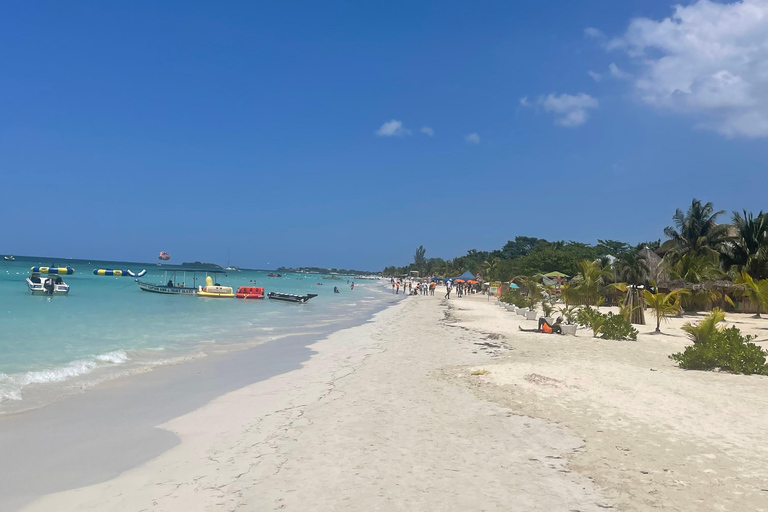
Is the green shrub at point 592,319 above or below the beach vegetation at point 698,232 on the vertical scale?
below

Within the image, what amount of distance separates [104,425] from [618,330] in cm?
1185

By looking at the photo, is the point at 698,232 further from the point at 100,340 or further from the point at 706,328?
the point at 100,340

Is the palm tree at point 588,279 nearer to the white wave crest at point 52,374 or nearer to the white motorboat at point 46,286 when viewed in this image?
the white wave crest at point 52,374

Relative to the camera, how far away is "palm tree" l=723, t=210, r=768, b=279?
22.4m

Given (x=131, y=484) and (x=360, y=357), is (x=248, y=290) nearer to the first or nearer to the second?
(x=360, y=357)

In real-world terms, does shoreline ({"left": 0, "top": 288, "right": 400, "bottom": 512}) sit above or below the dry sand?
below

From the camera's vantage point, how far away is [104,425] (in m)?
5.76

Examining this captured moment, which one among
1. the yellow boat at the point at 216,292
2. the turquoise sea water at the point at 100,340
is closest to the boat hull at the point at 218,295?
the yellow boat at the point at 216,292

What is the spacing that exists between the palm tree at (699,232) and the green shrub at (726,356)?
68.4 ft

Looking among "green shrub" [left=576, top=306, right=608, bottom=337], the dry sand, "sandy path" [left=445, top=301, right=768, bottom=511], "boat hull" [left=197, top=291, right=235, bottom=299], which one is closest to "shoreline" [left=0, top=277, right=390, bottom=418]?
the dry sand

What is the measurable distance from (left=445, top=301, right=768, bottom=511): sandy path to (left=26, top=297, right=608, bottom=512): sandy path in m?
0.33

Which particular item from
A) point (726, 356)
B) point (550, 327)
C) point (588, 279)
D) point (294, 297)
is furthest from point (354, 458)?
point (294, 297)

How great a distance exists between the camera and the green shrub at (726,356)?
26.6 feet

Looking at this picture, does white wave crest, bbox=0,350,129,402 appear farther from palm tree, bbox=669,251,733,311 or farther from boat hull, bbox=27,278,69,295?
boat hull, bbox=27,278,69,295
